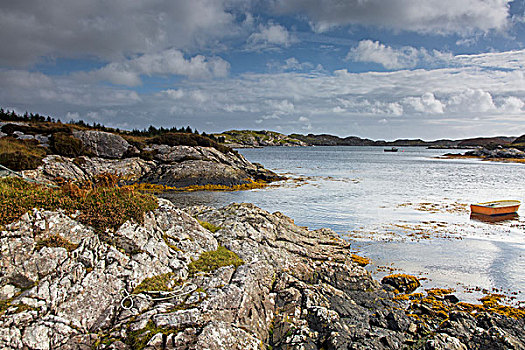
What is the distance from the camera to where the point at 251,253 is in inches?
453

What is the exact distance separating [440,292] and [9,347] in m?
13.9

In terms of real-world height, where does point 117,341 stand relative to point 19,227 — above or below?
below

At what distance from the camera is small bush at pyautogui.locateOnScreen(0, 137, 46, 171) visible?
28.6 metres

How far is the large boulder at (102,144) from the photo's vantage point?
39906mm

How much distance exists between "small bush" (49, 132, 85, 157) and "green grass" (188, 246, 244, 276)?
33.2 meters

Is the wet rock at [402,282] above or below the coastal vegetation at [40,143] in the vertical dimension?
below

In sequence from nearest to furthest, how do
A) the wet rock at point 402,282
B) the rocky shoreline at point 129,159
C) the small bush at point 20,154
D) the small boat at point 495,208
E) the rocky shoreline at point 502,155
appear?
the wet rock at point 402,282
the small boat at point 495,208
the small bush at point 20,154
the rocky shoreline at point 129,159
the rocky shoreline at point 502,155

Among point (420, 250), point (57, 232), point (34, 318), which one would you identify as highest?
point (57, 232)

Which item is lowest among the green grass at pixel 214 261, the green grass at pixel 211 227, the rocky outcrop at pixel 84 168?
the green grass at pixel 214 261

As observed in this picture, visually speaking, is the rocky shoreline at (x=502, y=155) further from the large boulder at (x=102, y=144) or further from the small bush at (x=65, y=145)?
the small bush at (x=65, y=145)

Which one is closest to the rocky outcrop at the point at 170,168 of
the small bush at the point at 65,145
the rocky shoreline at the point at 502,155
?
the small bush at the point at 65,145

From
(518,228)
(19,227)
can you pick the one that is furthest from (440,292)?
(518,228)

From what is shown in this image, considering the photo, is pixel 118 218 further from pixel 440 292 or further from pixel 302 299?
pixel 440 292

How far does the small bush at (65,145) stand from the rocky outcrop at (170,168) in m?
1.25
